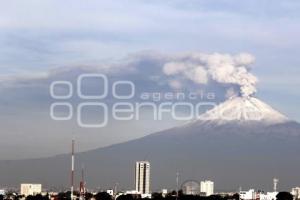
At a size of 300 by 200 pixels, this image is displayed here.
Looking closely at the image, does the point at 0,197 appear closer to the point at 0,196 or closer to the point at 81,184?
the point at 0,196

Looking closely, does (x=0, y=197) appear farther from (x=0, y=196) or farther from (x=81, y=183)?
(x=81, y=183)

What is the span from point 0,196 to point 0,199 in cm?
169

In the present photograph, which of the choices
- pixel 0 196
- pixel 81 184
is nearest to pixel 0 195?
pixel 0 196

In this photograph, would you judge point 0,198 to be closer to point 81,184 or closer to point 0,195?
point 0,195

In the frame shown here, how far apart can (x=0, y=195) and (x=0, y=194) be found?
228 centimetres

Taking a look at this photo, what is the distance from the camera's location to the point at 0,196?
6088 inches

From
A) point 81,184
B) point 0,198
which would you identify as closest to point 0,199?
point 0,198

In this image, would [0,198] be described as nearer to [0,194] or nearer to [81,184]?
[0,194]

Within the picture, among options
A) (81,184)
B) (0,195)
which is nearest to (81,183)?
(81,184)

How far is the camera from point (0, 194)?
518 ft

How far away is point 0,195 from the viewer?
155625 mm

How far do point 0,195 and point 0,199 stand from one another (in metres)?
2.70

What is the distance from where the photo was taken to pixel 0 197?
6063 inches

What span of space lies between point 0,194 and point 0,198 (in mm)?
4572
